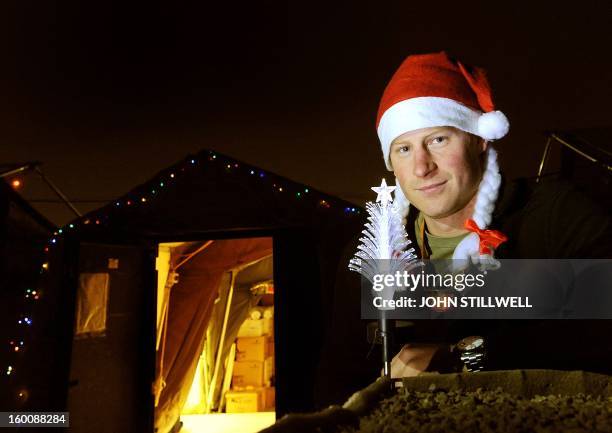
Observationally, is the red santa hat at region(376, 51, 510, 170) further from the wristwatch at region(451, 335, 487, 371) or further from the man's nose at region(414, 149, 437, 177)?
the wristwatch at region(451, 335, 487, 371)

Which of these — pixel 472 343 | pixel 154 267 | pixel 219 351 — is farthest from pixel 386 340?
pixel 219 351

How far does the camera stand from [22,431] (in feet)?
11.8

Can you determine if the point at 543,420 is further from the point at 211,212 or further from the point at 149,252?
the point at 149,252

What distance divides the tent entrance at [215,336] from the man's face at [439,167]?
342cm

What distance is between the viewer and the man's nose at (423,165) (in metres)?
1.94

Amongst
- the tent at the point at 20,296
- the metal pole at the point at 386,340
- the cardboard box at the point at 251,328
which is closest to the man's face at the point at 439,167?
the metal pole at the point at 386,340

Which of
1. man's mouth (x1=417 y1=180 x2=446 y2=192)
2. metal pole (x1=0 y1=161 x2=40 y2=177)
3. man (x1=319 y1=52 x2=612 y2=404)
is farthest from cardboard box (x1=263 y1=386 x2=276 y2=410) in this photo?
man's mouth (x1=417 y1=180 x2=446 y2=192)

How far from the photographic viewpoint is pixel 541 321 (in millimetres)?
1872

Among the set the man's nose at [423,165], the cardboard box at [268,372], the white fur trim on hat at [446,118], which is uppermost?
the white fur trim on hat at [446,118]

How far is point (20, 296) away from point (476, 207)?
378 centimetres

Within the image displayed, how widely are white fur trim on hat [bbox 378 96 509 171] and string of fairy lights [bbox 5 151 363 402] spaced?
4.45 feet

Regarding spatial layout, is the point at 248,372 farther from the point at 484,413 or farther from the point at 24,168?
the point at 484,413

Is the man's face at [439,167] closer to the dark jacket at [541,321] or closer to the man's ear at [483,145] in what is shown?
the man's ear at [483,145]

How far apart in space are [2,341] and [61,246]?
3.01ft
